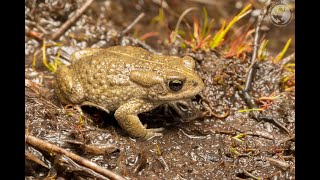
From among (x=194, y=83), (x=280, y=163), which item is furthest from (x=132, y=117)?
(x=280, y=163)

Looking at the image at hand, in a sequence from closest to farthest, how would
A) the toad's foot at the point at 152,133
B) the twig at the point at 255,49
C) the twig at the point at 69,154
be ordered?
1. the twig at the point at 69,154
2. the toad's foot at the point at 152,133
3. the twig at the point at 255,49

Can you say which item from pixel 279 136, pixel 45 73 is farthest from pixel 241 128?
pixel 45 73

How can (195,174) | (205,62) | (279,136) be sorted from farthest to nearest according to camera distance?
(205,62)
(279,136)
(195,174)

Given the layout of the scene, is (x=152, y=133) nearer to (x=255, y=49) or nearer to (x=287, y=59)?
(x=255, y=49)

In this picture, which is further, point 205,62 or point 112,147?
point 205,62

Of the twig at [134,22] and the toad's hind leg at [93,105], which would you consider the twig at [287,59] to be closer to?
the twig at [134,22]

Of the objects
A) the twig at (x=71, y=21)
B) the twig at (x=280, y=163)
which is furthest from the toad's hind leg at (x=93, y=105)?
the twig at (x=280, y=163)

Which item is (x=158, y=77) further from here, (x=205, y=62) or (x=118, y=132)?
(x=205, y=62)
